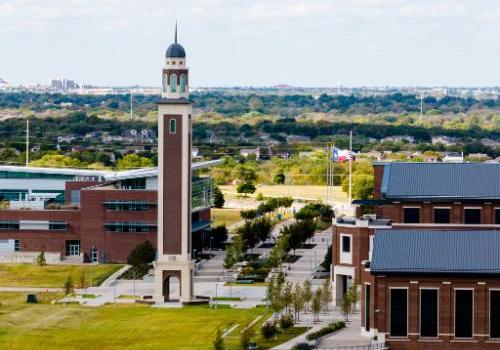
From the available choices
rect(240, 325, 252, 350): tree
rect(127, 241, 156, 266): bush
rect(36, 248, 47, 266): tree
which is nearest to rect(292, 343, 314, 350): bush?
rect(240, 325, 252, 350): tree

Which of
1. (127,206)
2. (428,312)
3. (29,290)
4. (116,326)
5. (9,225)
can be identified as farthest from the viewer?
(9,225)

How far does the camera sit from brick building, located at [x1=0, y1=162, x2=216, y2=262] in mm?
139500

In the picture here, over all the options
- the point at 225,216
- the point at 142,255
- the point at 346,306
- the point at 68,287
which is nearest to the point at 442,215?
the point at 346,306

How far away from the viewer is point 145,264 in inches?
5197

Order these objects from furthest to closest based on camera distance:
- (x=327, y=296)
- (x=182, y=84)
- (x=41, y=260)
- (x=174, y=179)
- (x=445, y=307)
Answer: (x=41, y=260)
(x=182, y=84)
(x=174, y=179)
(x=327, y=296)
(x=445, y=307)

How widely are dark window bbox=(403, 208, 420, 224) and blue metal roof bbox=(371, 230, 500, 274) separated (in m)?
14.6

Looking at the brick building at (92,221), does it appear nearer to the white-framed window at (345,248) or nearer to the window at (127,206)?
the window at (127,206)

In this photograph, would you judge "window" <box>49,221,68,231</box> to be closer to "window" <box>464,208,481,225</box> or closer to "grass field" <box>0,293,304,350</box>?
"grass field" <box>0,293,304,350</box>

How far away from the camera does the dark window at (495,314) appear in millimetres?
90812

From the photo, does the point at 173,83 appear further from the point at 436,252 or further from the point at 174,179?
the point at 436,252

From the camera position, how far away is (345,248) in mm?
112688

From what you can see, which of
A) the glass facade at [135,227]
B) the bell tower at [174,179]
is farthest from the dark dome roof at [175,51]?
the glass facade at [135,227]

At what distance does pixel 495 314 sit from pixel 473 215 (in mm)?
17333

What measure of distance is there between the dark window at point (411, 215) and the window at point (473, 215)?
9.32 feet
